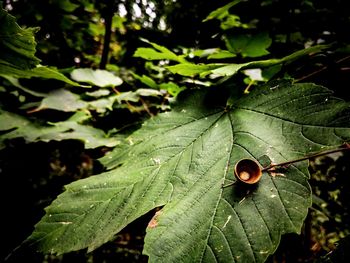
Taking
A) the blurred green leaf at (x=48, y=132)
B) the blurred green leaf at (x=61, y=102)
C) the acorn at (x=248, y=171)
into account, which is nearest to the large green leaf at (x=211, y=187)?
the acorn at (x=248, y=171)

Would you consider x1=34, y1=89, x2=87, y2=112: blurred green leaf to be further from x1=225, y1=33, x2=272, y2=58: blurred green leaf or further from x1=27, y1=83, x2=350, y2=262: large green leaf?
x1=225, y1=33, x2=272, y2=58: blurred green leaf

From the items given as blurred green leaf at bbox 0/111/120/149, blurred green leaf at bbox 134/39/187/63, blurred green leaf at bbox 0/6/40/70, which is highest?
blurred green leaf at bbox 134/39/187/63

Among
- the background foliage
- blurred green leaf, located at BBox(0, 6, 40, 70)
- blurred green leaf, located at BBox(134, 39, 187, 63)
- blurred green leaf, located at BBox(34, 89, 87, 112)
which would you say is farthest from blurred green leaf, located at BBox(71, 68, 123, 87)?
blurred green leaf, located at BBox(0, 6, 40, 70)

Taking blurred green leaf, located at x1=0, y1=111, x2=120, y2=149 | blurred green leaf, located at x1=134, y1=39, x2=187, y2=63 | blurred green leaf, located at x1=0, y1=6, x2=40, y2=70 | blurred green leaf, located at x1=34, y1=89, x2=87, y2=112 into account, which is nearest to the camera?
blurred green leaf, located at x1=0, y1=6, x2=40, y2=70

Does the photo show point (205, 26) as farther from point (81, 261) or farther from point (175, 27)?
point (81, 261)

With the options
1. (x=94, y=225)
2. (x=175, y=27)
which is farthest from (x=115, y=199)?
(x=175, y=27)

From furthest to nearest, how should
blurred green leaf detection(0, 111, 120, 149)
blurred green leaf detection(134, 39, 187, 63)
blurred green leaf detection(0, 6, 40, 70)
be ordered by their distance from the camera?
blurred green leaf detection(0, 111, 120, 149), blurred green leaf detection(134, 39, 187, 63), blurred green leaf detection(0, 6, 40, 70)
